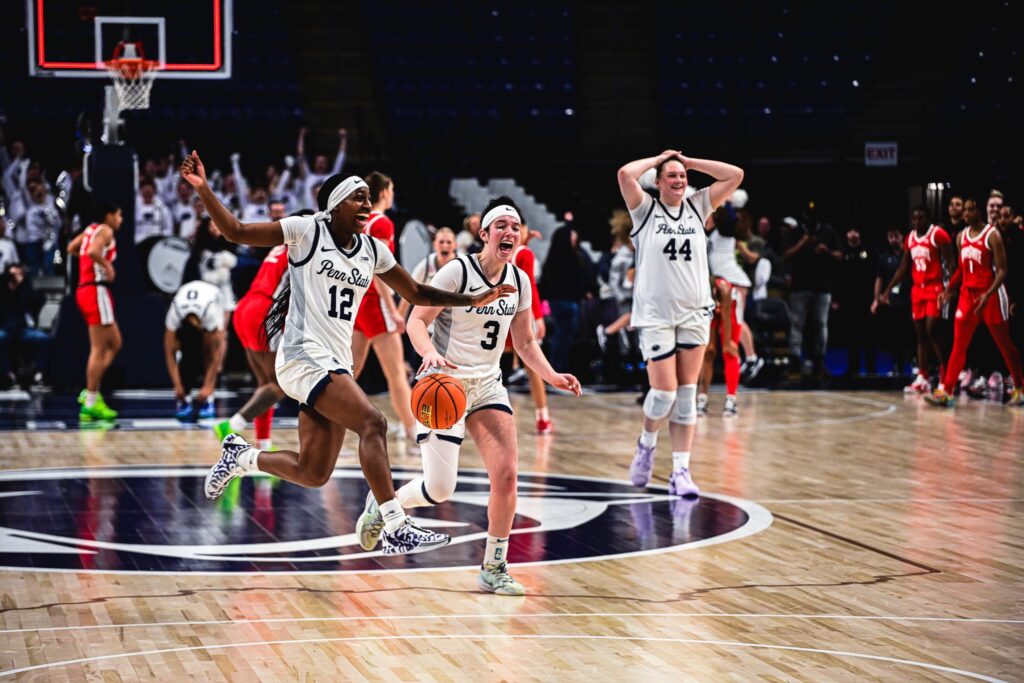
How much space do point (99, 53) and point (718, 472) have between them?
8.28m

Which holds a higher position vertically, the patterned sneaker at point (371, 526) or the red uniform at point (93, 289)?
the red uniform at point (93, 289)

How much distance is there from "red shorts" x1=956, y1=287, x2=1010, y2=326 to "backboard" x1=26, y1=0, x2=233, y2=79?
7748 mm

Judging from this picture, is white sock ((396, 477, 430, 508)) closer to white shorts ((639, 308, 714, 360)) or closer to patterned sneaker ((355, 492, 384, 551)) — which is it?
patterned sneaker ((355, 492, 384, 551))

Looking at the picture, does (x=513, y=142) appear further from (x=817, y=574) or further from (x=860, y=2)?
(x=817, y=574)

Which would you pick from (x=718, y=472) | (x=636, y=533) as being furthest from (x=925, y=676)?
(x=718, y=472)

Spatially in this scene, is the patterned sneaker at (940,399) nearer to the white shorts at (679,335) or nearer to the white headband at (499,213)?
the white shorts at (679,335)

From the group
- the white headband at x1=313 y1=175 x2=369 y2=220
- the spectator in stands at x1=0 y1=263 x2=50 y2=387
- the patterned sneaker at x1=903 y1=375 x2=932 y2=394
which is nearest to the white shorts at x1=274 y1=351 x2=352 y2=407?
the white headband at x1=313 y1=175 x2=369 y2=220

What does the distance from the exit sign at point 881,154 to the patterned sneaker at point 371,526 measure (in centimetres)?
1674

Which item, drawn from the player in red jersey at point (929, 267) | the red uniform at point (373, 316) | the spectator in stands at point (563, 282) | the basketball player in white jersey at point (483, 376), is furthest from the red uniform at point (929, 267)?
the basketball player in white jersey at point (483, 376)

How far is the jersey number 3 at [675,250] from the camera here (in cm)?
855

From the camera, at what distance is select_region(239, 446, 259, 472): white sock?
21.7 feet

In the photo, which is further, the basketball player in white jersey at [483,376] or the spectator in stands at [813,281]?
the spectator in stands at [813,281]

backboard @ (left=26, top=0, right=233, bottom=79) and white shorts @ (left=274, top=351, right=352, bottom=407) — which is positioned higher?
backboard @ (left=26, top=0, right=233, bottom=79)

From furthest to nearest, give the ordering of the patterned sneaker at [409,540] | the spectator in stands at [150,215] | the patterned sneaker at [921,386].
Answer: the spectator in stands at [150,215] < the patterned sneaker at [921,386] < the patterned sneaker at [409,540]
